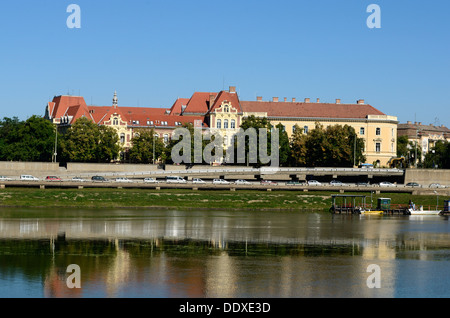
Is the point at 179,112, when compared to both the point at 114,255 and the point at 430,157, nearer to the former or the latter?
the point at 430,157

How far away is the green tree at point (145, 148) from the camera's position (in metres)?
134

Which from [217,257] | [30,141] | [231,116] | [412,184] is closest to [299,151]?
[231,116]

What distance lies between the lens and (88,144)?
5074 inches

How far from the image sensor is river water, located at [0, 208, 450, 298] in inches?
1336

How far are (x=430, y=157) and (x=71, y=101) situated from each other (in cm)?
8320

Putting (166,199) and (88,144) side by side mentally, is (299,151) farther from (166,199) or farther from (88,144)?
(166,199)

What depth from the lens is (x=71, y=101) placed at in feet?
543

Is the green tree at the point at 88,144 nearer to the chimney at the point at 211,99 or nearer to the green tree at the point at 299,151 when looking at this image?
the chimney at the point at 211,99

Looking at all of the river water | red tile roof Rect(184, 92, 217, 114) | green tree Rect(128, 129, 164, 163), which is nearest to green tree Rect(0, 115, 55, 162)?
green tree Rect(128, 129, 164, 163)

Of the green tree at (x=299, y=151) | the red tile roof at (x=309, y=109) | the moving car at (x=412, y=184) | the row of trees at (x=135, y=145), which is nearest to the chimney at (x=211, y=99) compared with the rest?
the red tile roof at (x=309, y=109)

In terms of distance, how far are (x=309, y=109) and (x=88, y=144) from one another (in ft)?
185

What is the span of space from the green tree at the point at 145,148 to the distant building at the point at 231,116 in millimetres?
13990

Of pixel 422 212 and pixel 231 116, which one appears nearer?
pixel 422 212

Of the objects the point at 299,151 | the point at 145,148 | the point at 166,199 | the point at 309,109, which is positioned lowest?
the point at 166,199
